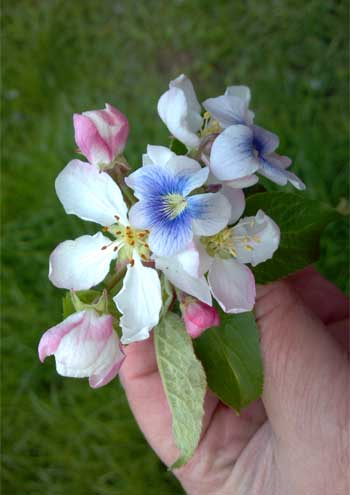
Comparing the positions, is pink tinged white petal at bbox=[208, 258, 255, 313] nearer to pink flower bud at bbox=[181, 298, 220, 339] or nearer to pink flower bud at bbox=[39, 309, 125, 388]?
pink flower bud at bbox=[181, 298, 220, 339]

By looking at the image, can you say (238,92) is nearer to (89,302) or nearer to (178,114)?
(178,114)

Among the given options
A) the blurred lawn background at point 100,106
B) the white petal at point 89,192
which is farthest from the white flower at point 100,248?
the blurred lawn background at point 100,106

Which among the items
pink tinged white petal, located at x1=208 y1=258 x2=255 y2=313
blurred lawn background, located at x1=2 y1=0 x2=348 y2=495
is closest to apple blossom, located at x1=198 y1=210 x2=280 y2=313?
pink tinged white petal, located at x1=208 y1=258 x2=255 y2=313

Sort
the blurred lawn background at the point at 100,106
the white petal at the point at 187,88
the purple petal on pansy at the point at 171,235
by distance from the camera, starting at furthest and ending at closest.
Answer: the blurred lawn background at the point at 100,106, the white petal at the point at 187,88, the purple petal on pansy at the point at 171,235

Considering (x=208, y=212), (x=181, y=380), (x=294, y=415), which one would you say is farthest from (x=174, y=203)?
(x=294, y=415)

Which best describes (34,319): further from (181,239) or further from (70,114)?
(181,239)

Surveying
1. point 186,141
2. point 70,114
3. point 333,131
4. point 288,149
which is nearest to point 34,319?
→ point 70,114

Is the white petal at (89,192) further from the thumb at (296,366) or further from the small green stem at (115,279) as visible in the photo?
the thumb at (296,366)
